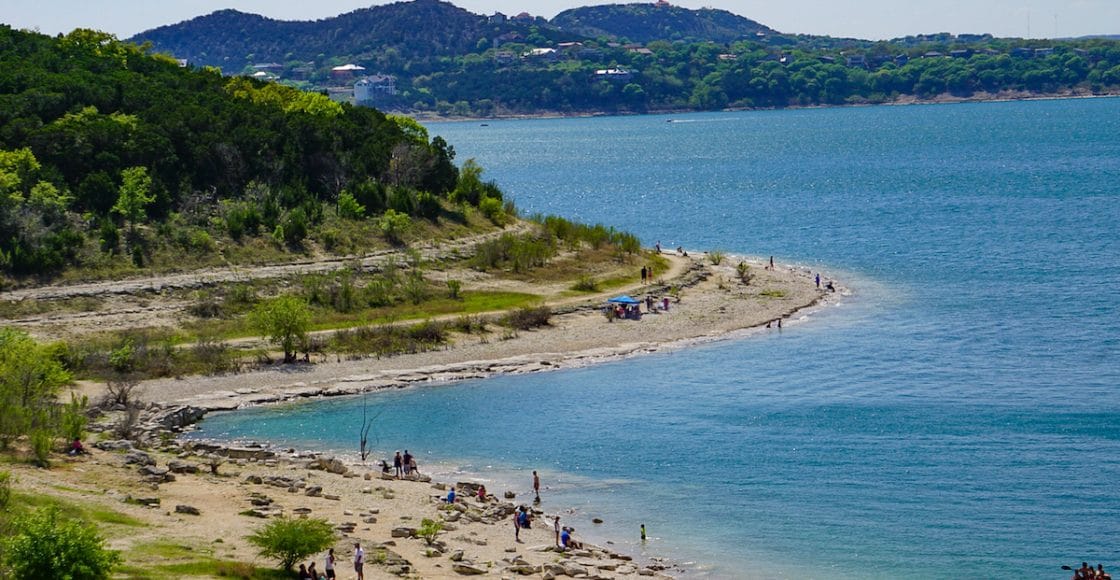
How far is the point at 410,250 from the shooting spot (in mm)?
85062

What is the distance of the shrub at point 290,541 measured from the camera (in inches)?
1379

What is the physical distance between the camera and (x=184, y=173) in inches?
3467

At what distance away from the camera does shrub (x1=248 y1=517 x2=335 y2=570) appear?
3503 cm

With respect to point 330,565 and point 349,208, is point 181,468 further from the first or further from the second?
point 349,208

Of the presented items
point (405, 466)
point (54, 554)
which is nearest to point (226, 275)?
point (405, 466)

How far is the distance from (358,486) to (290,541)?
11878mm

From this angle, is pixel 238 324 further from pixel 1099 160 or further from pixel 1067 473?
pixel 1099 160

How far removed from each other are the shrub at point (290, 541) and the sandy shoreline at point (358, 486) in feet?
2.44

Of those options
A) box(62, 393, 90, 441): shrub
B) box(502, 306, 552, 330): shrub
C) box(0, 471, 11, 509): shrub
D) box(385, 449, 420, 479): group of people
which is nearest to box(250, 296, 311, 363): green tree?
box(502, 306, 552, 330): shrub

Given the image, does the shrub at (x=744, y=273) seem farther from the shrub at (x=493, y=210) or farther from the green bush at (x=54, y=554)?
the green bush at (x=54, y=554)

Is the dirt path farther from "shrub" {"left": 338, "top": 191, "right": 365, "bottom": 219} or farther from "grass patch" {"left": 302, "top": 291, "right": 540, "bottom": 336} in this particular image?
"grass patch" {"left": 302, "top": 291, "right": 540, "bottom": 336}

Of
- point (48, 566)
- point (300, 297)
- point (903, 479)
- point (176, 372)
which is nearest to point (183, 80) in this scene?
point (300, 297)

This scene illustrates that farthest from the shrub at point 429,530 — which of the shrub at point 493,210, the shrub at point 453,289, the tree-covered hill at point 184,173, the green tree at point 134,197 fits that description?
the shrub at point 493,210

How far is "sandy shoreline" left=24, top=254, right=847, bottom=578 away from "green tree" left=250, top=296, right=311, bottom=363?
1373 millimetres
